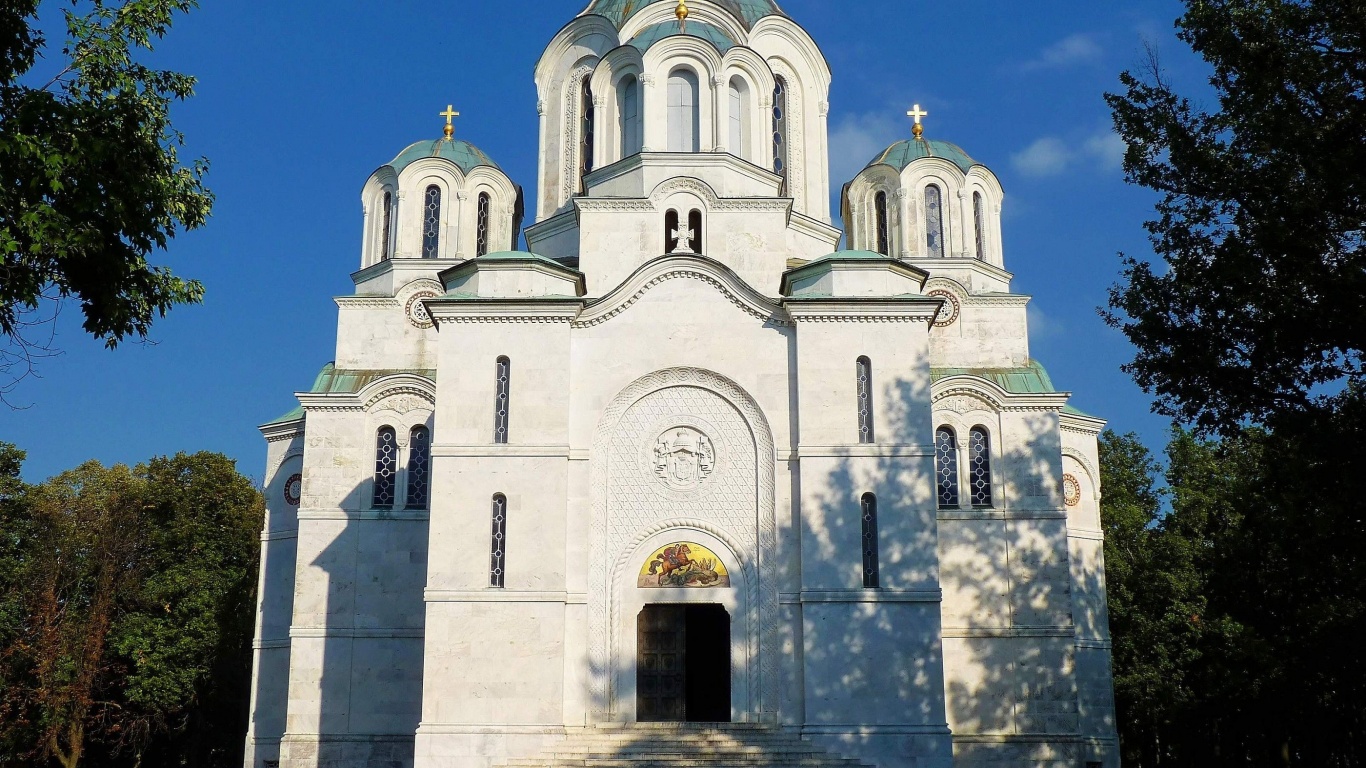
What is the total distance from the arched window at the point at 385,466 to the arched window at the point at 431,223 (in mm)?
3860

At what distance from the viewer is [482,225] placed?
25.3 metres

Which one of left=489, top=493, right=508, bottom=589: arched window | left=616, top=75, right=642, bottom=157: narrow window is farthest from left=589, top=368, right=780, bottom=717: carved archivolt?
left=616, top=75, right=642, bottom=157: narrow window

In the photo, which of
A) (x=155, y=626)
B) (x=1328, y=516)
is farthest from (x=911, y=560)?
(x=155, y=626)

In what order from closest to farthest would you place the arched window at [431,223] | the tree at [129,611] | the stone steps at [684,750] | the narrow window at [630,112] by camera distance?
the stone steps at [684,750] → the narrow window at [630,112] → the arched window at [431,223] → the tree at [129,611]

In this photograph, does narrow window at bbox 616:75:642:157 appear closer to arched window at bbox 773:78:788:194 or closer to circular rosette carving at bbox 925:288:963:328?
arched window at bbox 773:78:788:194

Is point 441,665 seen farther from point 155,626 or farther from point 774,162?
point 155,626

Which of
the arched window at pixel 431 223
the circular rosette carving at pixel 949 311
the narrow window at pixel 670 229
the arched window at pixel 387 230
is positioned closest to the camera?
the narrow window at pixel 670 229

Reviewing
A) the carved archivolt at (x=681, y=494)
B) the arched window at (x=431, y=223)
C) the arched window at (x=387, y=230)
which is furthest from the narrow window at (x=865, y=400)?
the arched window at (x=387, y=230)

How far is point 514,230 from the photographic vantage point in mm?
25484

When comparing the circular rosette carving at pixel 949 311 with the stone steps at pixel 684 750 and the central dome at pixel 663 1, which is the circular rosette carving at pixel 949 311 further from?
the stone steps at pixel 684 750

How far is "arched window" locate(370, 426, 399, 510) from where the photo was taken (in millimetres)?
22484

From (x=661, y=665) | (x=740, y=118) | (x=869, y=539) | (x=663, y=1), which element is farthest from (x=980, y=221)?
(x=661, y=665)

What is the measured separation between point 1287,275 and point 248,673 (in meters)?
26.3

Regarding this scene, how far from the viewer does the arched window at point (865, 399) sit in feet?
60.8
